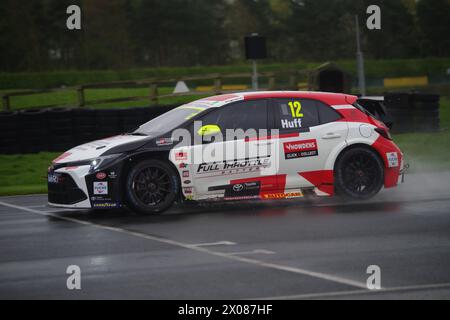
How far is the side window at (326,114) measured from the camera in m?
11.7

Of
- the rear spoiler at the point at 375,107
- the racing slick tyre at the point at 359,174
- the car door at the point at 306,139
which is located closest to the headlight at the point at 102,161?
the car door at the point at 306,139

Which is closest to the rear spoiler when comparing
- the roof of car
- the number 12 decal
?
the roof of car

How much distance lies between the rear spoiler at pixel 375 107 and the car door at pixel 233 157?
202 centimetres

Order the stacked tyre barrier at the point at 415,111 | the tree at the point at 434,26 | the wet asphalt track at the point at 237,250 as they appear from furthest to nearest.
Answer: the tree at the point at 434,26
the stacked tyre barrier at the point at 415,111
the wet asphalt track at the point at 237,250

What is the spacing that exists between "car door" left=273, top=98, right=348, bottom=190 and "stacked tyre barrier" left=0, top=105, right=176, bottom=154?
8089mm

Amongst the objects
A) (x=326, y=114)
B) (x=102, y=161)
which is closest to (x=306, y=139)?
(x=326, y=114)

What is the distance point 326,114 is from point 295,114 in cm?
47

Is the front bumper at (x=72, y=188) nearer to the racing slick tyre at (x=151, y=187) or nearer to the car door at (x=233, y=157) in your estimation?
the racing slick tyre at (x=151, y=187)

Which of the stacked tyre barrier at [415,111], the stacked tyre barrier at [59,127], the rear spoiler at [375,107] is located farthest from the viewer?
Answer: the stacked tyre barrier at [415,111]

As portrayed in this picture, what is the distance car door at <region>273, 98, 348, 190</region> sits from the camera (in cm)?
1136

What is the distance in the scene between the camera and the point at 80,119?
19.1 metres

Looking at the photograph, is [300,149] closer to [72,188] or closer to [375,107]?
[375,107]

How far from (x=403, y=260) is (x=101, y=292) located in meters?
2.82
